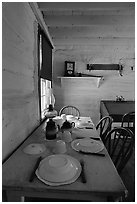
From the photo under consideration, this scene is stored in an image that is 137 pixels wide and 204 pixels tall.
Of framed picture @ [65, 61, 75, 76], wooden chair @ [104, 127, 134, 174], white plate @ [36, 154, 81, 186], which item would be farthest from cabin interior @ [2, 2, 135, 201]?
wooden chair @ [104, 127, 134, 174]

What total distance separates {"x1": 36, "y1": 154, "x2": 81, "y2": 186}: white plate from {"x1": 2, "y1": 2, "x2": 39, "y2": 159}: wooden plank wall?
1.24 ft

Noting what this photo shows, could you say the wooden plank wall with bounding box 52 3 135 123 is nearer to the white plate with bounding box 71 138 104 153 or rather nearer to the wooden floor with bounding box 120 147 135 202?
the wooden floor with bounding box 120 147 135 202

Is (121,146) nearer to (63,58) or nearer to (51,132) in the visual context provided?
(51,132)

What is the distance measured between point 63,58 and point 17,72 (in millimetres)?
2673

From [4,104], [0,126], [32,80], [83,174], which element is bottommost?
[83,174]

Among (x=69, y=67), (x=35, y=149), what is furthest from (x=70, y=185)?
(x=69, y=67)

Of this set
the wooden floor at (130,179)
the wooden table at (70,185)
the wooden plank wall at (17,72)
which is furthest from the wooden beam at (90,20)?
the wooden floor at (130,179)

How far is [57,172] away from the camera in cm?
88

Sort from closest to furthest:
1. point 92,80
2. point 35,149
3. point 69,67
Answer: point 35,149 → point 69,67 → point 92,80

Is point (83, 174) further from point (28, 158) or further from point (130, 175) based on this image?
point (130, 175)

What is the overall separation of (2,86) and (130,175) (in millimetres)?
1908

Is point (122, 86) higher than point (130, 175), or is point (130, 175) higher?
point (122, 86)

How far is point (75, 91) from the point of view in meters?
3.92

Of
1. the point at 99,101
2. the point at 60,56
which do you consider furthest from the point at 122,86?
the point at 60,56
